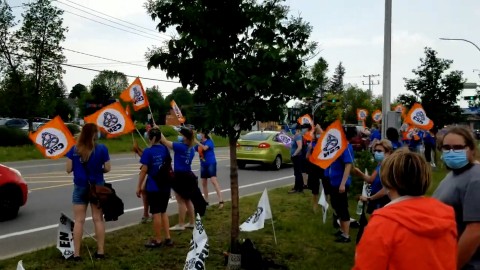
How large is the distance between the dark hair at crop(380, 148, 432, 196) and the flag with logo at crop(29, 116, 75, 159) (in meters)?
5.37

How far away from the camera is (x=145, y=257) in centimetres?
621

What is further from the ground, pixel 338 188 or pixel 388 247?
pixel 388 247

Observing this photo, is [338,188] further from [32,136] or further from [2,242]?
[2,242]

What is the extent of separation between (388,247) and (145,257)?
463 cm

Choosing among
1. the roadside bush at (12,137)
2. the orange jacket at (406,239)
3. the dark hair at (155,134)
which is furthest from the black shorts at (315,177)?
the roadside bush at (12,137)

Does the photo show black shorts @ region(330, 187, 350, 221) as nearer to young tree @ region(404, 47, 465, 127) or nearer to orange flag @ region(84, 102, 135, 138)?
orange flag @ region(84, 102, 135, 138)

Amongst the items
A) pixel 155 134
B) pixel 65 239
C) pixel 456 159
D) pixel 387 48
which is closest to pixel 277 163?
pixel 387 48

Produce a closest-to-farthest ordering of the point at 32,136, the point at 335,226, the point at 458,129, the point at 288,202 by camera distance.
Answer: the point at 458,129, the point at 32,136, the point at 335,226, the point at 288,202

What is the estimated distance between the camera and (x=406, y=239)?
2.12 m

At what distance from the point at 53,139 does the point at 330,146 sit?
382 cm

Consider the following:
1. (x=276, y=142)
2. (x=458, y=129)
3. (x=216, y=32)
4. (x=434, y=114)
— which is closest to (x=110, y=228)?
(x=216, y=32)

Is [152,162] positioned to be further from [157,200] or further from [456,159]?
[456,159]

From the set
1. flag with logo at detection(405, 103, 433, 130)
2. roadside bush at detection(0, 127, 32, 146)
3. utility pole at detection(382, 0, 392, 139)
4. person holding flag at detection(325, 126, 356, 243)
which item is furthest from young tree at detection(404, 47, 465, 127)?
roadside bush at detection(0, 127, 32, 146)

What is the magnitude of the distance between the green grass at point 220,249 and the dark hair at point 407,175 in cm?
378
